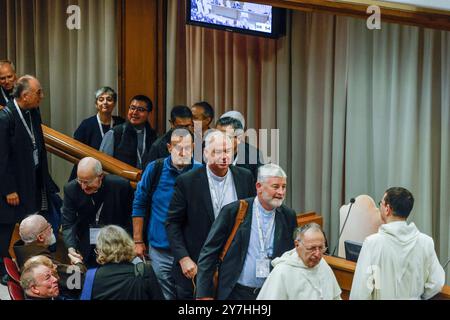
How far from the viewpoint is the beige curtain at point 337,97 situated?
5980 millimetres

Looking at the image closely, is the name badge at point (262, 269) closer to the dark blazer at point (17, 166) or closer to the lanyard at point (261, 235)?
the lanyard at point (261, 235)

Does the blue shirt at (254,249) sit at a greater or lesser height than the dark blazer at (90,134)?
lesser

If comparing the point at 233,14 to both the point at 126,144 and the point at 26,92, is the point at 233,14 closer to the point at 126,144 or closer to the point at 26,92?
the point at 126,144

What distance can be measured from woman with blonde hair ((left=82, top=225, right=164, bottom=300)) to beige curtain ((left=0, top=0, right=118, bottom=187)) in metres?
3.67

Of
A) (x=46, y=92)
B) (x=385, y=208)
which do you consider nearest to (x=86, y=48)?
(x=46, y=92)

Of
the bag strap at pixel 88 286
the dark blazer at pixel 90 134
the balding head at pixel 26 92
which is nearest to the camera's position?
the bag strap at pixel 88 286

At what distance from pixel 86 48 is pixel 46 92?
0.57 m

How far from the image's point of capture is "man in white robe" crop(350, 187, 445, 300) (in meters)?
4.24

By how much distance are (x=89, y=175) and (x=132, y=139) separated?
4.25 feet

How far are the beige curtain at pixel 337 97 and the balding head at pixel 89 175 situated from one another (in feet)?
7.25

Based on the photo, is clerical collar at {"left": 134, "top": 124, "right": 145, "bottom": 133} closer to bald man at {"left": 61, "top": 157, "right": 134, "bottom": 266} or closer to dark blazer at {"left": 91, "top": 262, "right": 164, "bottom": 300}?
bald man at {"left": 61, "top": 157, "right": 134, "bottom": 266}

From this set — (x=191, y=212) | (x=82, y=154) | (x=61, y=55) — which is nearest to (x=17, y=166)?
(x=82, y=154)

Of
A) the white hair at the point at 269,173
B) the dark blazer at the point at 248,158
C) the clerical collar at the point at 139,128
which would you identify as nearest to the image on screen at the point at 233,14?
the clerical collar at the point at 139,128
